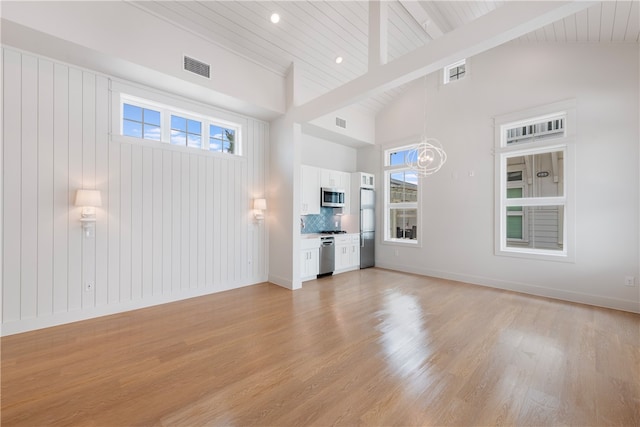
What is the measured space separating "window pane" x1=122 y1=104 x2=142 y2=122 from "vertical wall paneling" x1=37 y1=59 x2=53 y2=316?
29.6 inches

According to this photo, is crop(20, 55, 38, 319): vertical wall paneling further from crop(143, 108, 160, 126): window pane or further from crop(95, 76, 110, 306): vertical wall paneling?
crop(143, 108, 160, 126): window pane

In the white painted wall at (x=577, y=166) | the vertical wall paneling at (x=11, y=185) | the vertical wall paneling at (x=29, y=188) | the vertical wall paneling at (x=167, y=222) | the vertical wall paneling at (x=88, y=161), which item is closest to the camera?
the vertical wall paneling at (x=11, y=185)

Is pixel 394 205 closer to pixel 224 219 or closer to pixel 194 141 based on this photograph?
pixel 224 219

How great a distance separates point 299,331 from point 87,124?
366 cm

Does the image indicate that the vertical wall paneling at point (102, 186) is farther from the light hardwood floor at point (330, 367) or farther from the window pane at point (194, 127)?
the window pane at point (194, 127)

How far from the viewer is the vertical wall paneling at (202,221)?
443 centimetres

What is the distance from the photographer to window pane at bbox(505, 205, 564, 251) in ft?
14.9

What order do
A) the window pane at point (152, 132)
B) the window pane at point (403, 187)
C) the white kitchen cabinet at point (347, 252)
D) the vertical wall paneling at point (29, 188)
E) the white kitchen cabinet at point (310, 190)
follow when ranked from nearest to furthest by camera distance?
the vertical wall paneling at point (29, 188) < the window pane at point (152, 132) < the white kitchen cabinet at point (310, 190) < the white kitchen cabinet at point (347, 252) < the window pane at point (403, 187)

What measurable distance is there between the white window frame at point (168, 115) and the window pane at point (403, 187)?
3.72 meters

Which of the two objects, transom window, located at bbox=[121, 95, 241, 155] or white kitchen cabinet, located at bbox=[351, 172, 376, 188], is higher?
transom window, located at bbox=[121, 95, 241, 155]

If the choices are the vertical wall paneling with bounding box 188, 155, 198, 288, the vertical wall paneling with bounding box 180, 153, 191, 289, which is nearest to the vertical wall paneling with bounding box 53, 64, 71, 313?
the vertical wall paneling with bounding box 180, 153, 191, 289

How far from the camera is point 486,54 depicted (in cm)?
508

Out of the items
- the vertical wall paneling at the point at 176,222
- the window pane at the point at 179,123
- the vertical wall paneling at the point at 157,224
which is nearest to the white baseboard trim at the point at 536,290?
the vertical wall paneling at the point at 176,222

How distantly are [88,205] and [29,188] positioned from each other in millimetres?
560
